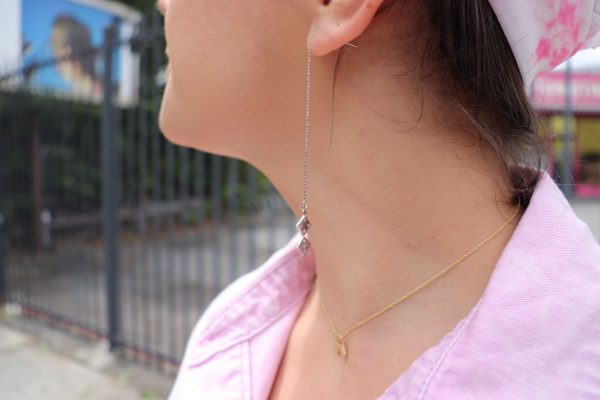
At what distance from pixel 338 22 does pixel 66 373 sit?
3.66 m

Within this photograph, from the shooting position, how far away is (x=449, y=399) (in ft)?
2.06

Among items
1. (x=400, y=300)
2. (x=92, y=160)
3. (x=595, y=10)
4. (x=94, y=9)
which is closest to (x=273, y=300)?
(x=400, y=300)

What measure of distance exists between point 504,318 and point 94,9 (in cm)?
715

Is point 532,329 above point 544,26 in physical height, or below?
below

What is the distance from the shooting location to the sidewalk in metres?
3.28

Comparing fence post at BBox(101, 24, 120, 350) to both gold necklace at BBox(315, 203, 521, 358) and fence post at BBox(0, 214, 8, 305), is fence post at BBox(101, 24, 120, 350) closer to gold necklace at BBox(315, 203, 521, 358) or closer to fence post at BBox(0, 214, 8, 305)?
fence post at BBox(0, 214, 8, 305)

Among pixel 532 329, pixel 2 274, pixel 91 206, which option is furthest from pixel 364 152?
pixel 2 274

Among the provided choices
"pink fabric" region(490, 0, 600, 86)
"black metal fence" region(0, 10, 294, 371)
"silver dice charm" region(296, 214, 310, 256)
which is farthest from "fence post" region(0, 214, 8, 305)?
"pink fabric" region(490, 0, 600, 86)

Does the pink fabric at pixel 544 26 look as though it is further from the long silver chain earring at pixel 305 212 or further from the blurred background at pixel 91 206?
the blurred background at pixel 91 206

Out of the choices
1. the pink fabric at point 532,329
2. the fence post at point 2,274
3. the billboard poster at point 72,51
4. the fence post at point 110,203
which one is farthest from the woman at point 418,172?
the fence post at point 2,274

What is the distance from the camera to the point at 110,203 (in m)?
3.86

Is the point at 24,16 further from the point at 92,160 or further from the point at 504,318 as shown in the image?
the point at 504,318

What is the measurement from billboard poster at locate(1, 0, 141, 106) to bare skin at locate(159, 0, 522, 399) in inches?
119

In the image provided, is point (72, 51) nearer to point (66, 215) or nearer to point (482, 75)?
point (66, 215)
